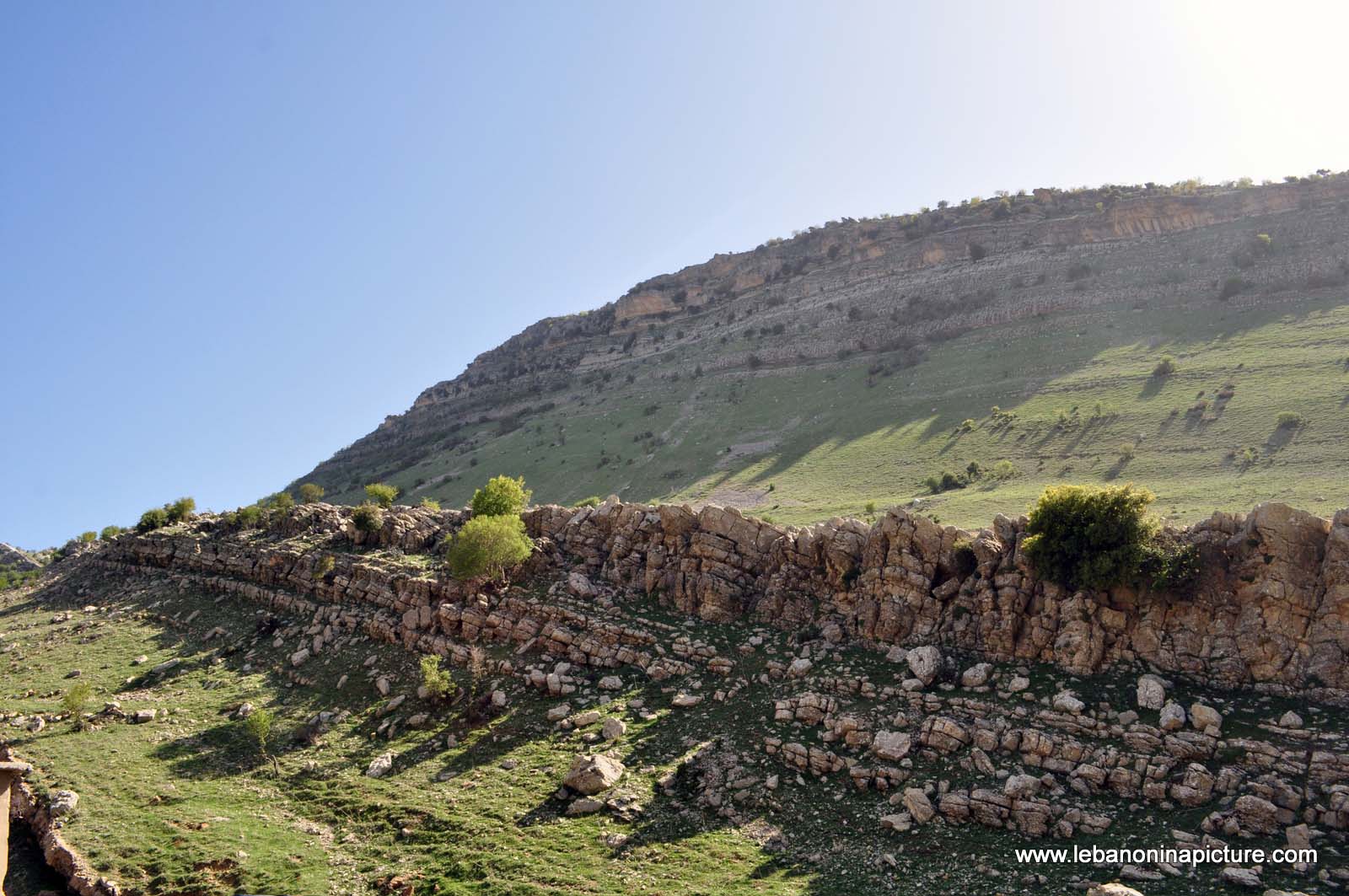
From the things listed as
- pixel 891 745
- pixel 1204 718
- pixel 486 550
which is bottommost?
pixel 1204 718

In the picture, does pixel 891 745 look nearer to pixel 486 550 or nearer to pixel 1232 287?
pixel 486 550

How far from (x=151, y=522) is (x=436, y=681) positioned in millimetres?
26982

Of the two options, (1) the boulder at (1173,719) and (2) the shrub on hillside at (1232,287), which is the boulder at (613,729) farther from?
(2) the shrub on hillside at (1232,287)

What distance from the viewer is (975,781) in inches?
536

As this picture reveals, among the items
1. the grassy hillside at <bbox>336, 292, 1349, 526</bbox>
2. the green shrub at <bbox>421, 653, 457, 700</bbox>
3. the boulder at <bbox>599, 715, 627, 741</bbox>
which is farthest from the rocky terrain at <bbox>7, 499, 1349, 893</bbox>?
the grassy hillside at <bbox>336, 292, 1349, 526</bbox>

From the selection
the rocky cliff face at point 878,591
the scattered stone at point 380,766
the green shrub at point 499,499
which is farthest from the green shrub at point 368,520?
the scattered stone at point 380,766

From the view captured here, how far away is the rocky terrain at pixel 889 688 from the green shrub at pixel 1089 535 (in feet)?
1.82

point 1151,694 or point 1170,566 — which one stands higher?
point 1170,566

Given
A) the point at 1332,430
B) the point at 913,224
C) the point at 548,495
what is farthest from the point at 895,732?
the point at 913,224

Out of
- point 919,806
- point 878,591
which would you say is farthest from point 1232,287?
point 919,806

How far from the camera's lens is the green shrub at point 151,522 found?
3706 cm

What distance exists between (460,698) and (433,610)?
4290mm

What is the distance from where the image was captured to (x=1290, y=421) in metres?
35.6

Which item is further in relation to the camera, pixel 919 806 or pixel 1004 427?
pixel 1004 427
